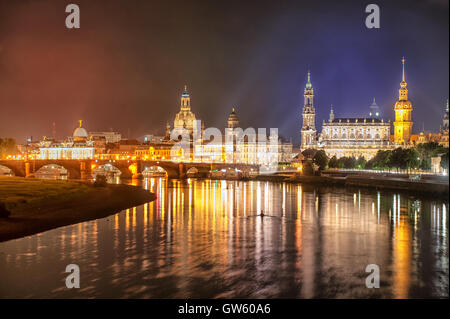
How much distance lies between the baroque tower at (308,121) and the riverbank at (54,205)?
126874 mm

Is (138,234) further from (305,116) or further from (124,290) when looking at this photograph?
(305,116)

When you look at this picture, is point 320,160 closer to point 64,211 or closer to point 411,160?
point 411,160

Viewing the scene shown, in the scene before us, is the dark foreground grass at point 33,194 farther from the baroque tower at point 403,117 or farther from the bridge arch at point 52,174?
the baroque tower at point 403,117

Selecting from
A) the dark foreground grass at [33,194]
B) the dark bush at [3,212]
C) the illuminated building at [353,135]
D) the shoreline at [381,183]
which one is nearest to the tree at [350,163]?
the illuminated building at [353,135]

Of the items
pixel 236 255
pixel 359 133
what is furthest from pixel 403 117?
pixel 236 255

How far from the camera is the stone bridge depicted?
345 ft

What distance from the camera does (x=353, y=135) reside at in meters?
183

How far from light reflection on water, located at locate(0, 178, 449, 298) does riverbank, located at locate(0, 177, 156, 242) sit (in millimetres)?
1525

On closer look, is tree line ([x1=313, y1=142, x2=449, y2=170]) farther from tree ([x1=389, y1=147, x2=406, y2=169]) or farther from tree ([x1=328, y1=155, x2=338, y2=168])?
tree ([x1=328, y1=155, x2=338, y2=168])

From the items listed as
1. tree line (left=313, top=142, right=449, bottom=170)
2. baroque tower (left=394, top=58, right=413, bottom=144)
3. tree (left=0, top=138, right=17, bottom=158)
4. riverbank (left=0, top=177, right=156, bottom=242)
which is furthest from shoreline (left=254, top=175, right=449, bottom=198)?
baroque tower (left=394, top=58, right=413, bottom=144)

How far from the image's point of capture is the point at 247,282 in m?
26.7

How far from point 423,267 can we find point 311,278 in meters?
7.02

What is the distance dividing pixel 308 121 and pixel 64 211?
501 ft

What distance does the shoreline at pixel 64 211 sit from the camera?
121 ft
